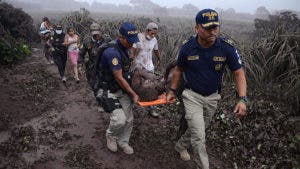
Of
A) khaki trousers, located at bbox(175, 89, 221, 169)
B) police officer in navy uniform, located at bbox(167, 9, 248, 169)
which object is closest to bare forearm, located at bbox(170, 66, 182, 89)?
police officer in navy uniform, located at bbox(167, 9, 248, 169)

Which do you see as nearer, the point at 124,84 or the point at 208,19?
the point at 208,19

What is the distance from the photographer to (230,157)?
5.00 m

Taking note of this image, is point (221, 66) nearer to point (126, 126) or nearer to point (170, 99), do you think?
point (170, 99)

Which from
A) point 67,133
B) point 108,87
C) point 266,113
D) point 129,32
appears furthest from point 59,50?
point 266,113

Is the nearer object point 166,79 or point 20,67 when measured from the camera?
point 166,79

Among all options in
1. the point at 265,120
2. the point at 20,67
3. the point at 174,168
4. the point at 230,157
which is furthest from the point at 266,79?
the point at 20,67

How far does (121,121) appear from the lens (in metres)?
4.49

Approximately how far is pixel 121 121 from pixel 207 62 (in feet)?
4.90

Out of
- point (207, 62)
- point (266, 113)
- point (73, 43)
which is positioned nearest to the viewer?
point (207, 62)

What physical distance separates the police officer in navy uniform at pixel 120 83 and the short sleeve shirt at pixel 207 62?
815 millimetres

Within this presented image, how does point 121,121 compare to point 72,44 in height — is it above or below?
below

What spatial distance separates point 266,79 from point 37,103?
17.2ft

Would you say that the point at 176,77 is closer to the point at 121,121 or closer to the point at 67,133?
the point at 121,121

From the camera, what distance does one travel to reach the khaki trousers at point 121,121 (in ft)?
14.8
